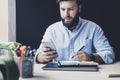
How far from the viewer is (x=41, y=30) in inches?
90.2

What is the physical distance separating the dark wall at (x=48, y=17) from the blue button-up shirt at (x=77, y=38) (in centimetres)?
5

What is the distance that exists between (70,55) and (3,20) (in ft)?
2.30

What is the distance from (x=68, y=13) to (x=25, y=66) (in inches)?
41.5

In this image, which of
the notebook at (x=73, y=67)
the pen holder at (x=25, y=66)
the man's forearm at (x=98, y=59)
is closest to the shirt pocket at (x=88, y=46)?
the man's forearm at (x=98, y=59)

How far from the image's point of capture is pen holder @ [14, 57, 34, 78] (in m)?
1.29

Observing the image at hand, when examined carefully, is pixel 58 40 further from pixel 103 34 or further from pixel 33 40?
pixel 103 34

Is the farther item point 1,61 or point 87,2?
point 87,2

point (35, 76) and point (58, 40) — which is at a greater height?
point (58, 40)

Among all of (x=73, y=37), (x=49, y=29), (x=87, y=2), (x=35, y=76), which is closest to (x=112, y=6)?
(x=87, y=2)

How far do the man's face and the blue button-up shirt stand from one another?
0.05m

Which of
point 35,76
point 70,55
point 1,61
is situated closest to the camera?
point 1,61

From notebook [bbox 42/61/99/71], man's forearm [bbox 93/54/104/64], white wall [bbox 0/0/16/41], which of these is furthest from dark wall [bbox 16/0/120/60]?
notebook [bbox 42/61/99/71]

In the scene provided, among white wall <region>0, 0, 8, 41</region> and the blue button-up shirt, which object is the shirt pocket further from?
white wall <region>0, 0, 8, 41</region>

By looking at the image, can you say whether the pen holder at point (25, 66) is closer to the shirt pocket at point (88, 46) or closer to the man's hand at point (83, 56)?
the man's hand at point (83, 56)
